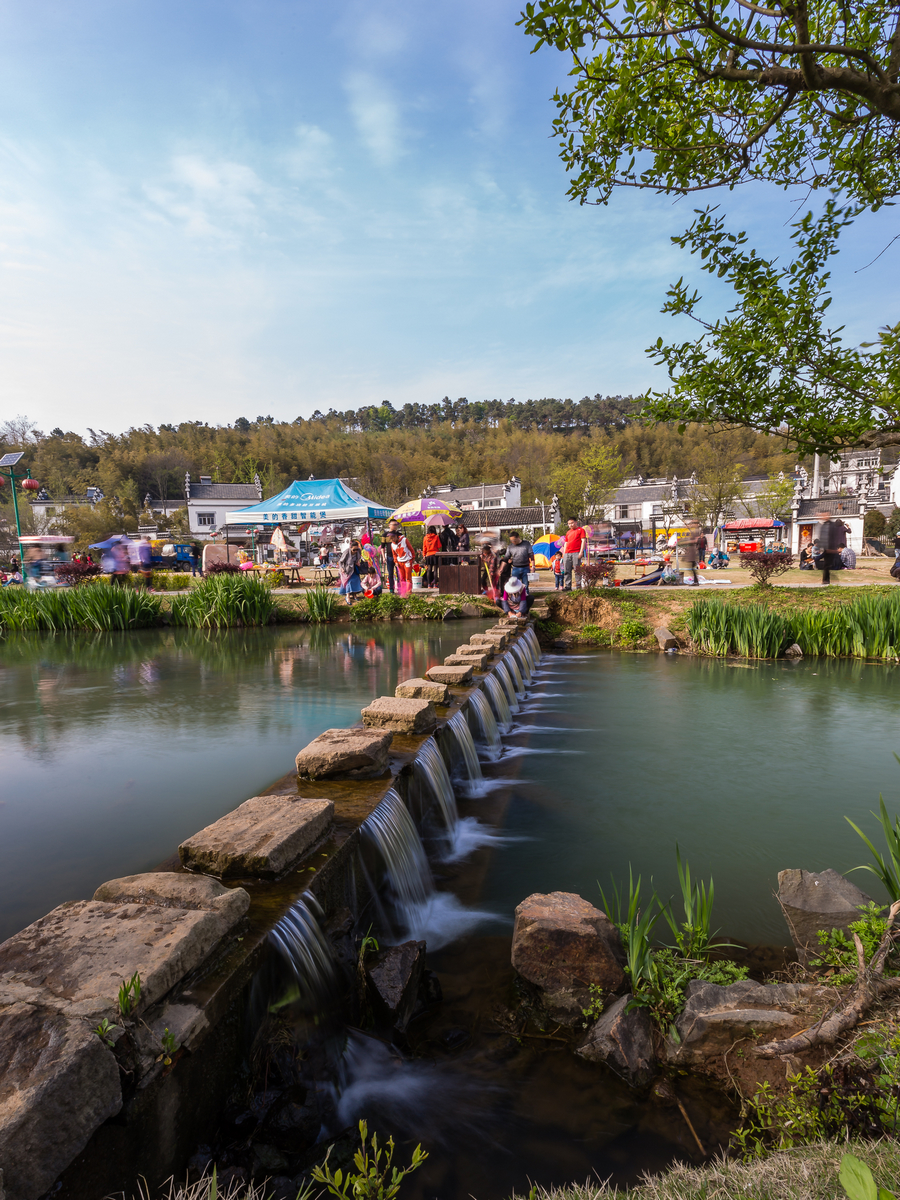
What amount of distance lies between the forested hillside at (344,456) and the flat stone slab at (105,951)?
62196 mm

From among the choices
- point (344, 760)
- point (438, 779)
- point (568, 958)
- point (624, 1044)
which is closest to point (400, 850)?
point (344, 760)

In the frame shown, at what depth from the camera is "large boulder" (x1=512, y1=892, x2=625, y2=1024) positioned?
2.90 m

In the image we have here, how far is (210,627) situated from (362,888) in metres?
13.5

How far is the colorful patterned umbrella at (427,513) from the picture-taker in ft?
65.4

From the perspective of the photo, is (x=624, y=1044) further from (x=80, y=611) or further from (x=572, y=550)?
(x=80, y=611)

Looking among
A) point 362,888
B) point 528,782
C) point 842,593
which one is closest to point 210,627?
point 528,782

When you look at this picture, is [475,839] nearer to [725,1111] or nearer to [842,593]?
[725,1111]

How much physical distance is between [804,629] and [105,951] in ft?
40.2

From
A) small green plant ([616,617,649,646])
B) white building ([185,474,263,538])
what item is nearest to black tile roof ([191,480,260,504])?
white building ([185,474,263,538])

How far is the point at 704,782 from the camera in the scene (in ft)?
20.2

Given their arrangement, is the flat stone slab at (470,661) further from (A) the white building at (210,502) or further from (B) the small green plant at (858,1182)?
(A) the white building at (210,502)

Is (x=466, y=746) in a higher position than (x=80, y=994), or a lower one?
lower

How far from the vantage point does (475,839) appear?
16.8 ft

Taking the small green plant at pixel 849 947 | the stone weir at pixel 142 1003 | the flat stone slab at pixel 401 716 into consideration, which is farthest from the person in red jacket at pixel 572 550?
the stone weir at pixel 142 1003
